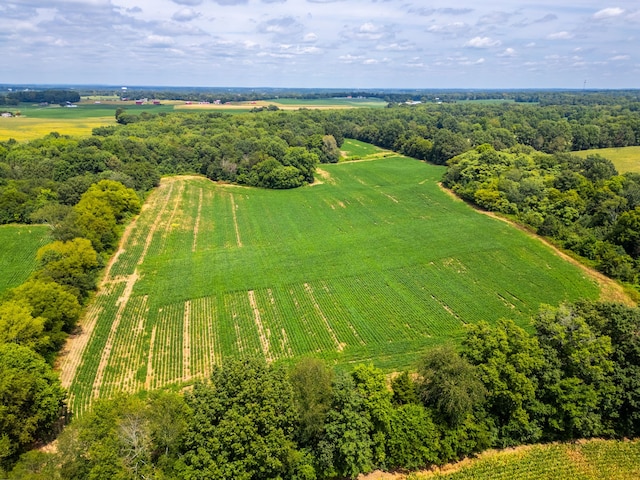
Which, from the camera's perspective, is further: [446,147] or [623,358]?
[446,147]

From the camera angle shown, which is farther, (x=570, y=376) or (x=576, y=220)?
(x=576, y=220)

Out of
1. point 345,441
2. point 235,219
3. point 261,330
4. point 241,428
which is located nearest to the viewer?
point 241,428

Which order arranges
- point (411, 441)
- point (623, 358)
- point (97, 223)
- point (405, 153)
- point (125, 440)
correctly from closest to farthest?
1. point (125, 440)
2. point (411, 441)
3. point (623, 358)
4. point (97, 223)
5. point (405, 153)

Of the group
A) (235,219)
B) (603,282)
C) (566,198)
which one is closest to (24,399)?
(235,219)

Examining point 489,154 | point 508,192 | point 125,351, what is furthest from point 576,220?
point 125,351

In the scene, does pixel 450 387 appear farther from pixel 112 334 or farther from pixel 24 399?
pixel 112 334

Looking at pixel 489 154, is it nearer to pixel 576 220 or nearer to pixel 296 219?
pixel 576 220
